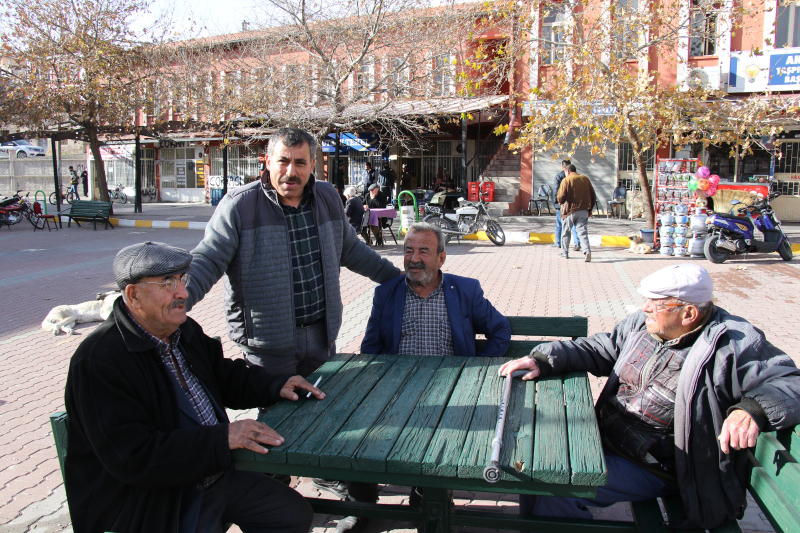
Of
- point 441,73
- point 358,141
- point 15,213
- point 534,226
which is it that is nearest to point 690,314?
point 441,73

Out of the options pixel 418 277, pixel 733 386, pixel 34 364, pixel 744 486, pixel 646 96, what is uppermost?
pixel 646 96

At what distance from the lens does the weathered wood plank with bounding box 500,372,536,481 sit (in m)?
1.98

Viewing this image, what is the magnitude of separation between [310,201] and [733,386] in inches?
80.1

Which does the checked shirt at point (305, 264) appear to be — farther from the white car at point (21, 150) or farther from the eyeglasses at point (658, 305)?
the white car at point (21, 150)

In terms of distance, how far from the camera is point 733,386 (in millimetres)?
2305

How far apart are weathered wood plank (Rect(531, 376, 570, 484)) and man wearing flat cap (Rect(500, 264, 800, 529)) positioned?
0.52 ft

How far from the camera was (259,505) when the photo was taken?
2455mm

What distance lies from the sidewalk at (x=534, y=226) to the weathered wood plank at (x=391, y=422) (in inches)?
496

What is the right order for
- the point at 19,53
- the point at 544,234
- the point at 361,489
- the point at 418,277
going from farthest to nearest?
the point at 19,53, the point at 544,234, the point at 418,277, the point at 361,489

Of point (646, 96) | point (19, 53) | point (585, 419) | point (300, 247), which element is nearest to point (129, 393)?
point (300, 247)

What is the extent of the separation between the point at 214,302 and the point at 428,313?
5752mm

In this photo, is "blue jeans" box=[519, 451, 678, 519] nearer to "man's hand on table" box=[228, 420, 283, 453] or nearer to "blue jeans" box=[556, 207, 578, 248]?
"man's hand on table" box=[228, 420, 283, 453]

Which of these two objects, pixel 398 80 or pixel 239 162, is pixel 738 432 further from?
pixel 239 162

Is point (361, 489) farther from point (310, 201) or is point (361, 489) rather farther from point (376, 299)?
point (310, 201)
